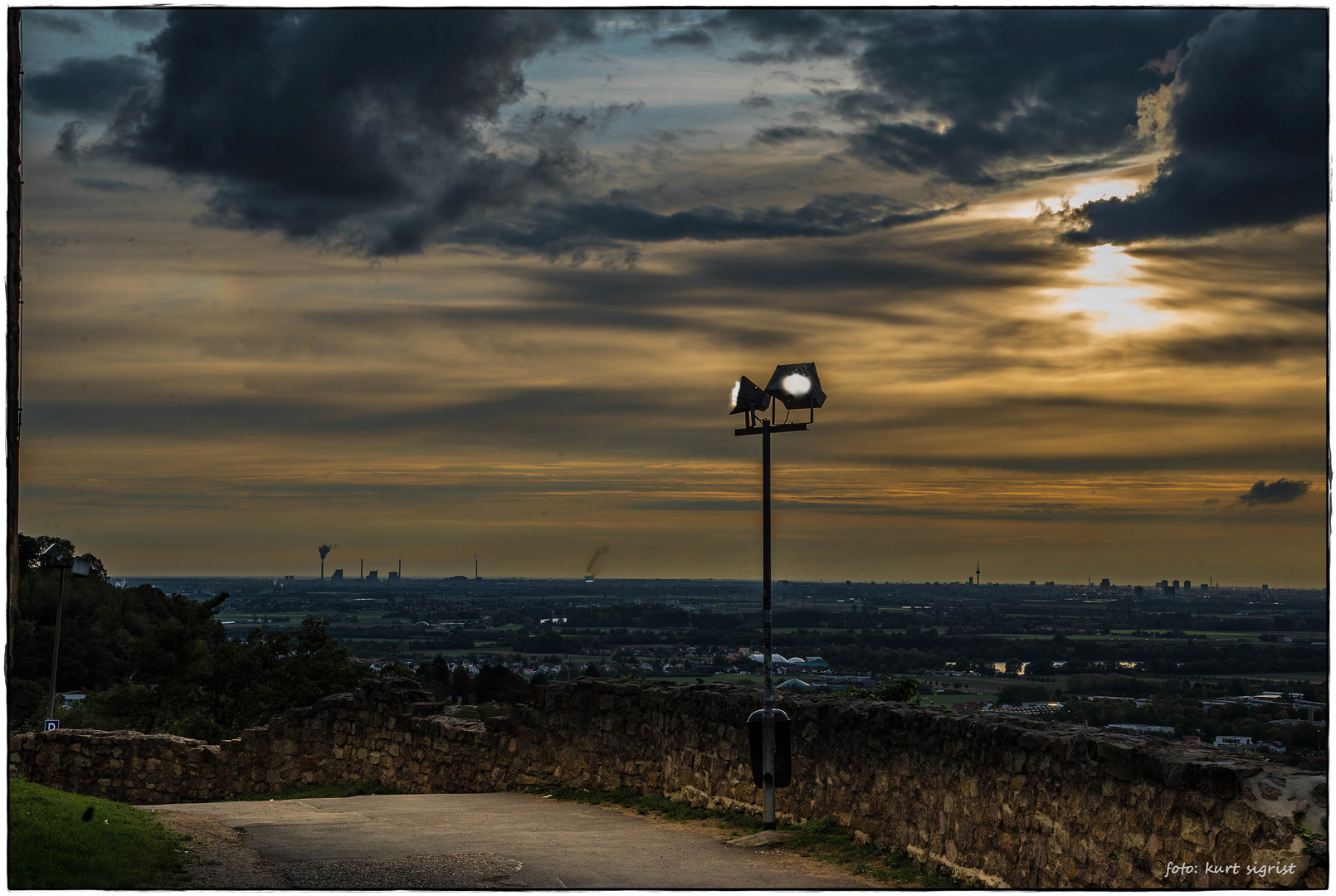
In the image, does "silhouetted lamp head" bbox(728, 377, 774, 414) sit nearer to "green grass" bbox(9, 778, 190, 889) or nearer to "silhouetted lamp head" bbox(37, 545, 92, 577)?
"green grass" bbox(9, 778, 190, 889)

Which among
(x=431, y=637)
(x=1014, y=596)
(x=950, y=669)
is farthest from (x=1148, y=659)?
(x=431, y=637)

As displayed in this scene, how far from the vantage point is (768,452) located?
10891mm

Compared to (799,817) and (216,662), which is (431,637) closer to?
(216,662)

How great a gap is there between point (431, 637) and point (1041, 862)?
3815cm

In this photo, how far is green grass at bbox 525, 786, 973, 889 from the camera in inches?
328

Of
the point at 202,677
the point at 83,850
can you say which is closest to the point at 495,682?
the point at 202,677

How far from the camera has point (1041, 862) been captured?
745 centimetres

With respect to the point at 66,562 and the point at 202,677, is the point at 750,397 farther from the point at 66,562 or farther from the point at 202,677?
the point at 202,677

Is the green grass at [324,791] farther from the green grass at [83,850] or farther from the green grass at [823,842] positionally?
the green grass at [83,850]

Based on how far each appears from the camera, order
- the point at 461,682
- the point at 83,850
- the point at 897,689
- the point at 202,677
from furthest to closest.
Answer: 1. the point at 202,677
2. the point at 461,682
3. the point at 897,689
4. the point at 83,850

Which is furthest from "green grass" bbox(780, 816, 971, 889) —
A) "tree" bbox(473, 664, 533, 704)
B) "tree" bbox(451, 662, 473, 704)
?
"tree" bbox(451, 662, 473, 704)

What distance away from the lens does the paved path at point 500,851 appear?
8062 mm

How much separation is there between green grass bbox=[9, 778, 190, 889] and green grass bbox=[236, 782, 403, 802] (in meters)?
6.25

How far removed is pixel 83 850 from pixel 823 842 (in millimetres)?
5722
